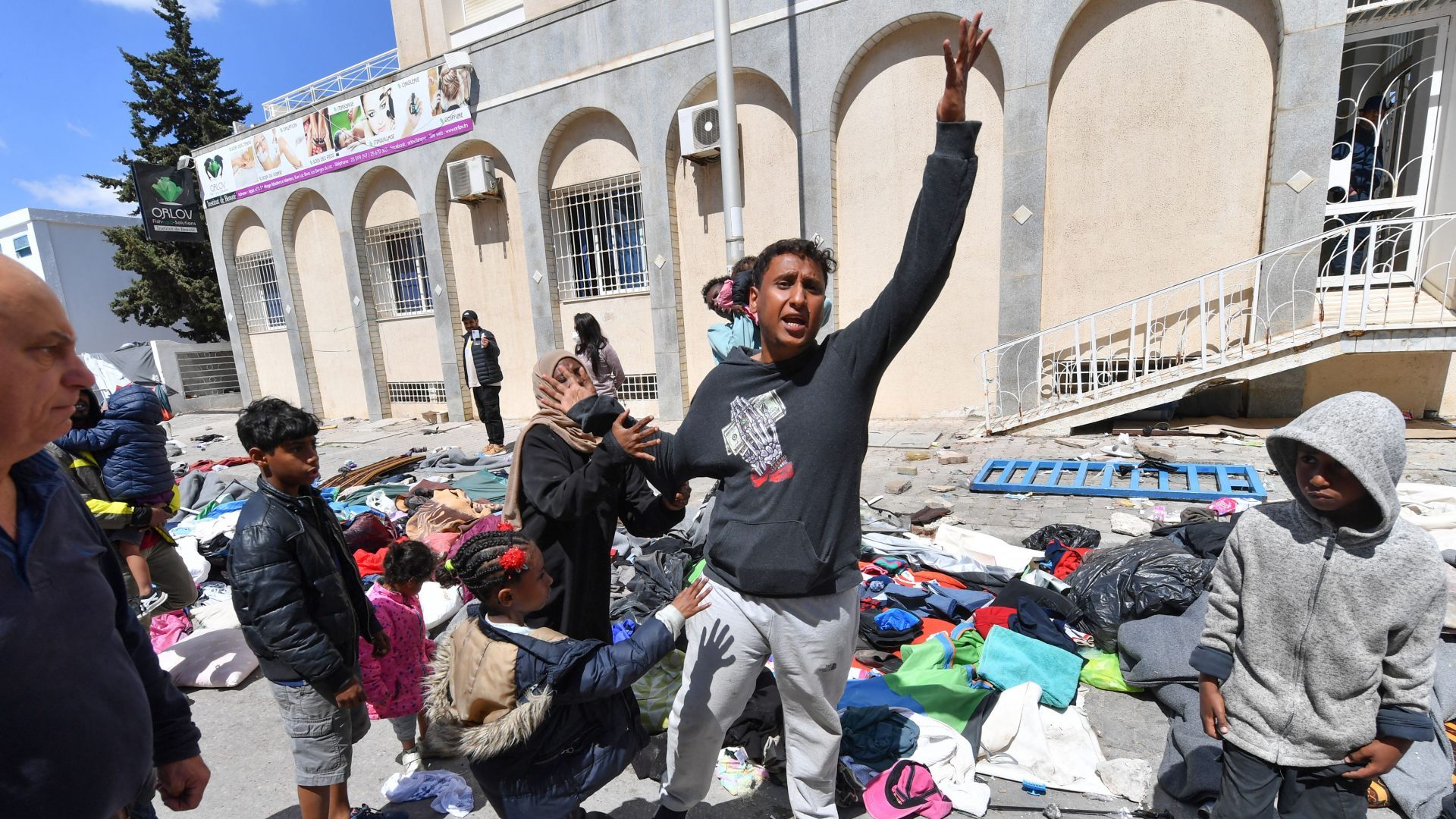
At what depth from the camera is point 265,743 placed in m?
3.20

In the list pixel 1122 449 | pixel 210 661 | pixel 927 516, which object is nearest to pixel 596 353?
pixel 927 516

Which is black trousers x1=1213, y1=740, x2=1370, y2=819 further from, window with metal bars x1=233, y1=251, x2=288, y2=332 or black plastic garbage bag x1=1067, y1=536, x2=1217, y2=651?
window with metal bars x1=233, y1=251, x2=288, y2=332

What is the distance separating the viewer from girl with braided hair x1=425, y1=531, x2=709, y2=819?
176 centimetres

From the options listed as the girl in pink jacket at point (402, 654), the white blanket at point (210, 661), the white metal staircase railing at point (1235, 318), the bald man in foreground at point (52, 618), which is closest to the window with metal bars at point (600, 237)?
the white metal staircase railing at point (1235, 318)

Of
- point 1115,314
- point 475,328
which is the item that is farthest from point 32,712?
point 1115,314

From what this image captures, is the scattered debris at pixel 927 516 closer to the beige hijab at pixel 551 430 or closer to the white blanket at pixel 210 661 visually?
the beige hijab at pixel 551 430

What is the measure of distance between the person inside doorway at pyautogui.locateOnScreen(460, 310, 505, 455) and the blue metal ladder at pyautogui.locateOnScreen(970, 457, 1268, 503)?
6.40 meters

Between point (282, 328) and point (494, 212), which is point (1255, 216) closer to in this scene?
point (494, 212)

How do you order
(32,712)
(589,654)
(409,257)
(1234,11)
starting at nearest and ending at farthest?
(32,712) → (589,654) → (1234,11) → (409,257)

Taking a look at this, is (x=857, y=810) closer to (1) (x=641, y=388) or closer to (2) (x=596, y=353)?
(2) (x=596, y=353)

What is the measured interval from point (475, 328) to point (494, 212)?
3.82 metres

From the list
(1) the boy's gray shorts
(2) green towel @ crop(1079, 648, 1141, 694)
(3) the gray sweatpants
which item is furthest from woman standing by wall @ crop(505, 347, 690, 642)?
(2) green towel @ crop(1079, 648, 1141, 694)

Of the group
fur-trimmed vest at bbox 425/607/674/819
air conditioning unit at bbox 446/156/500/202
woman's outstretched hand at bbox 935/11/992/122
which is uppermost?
air conditioning unit at bbox 446/156/500/202

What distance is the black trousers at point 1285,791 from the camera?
1727mm
